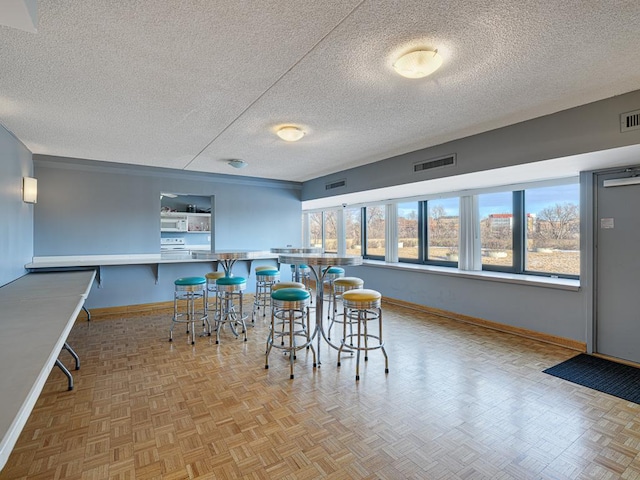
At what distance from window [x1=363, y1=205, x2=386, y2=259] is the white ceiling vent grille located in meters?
4.16

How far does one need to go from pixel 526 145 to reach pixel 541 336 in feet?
7.30

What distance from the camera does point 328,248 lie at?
8008 millimetres

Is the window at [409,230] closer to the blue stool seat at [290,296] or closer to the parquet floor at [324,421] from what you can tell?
the parquet floor at [324,421]

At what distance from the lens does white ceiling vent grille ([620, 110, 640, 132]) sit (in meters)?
2.42

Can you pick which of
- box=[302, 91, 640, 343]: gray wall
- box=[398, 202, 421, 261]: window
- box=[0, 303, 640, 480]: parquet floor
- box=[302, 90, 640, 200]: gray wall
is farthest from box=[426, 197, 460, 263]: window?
box=[0, 303, 640, 480]: parquet floor

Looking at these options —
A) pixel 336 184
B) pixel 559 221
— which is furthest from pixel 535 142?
pixel 336 184

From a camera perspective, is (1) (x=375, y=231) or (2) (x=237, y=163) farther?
(1) (x=375, y=231)

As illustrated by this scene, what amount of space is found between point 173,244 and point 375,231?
4764mm

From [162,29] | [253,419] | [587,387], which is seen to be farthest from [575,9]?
[253,419]

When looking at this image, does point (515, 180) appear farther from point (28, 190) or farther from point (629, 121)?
point (28, 190)

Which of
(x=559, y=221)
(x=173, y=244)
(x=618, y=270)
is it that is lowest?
(x=618, y=270)

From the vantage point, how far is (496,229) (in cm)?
457

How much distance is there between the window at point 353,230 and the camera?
7.13m

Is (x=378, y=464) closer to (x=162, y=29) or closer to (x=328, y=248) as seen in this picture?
(x=162, y=29)
